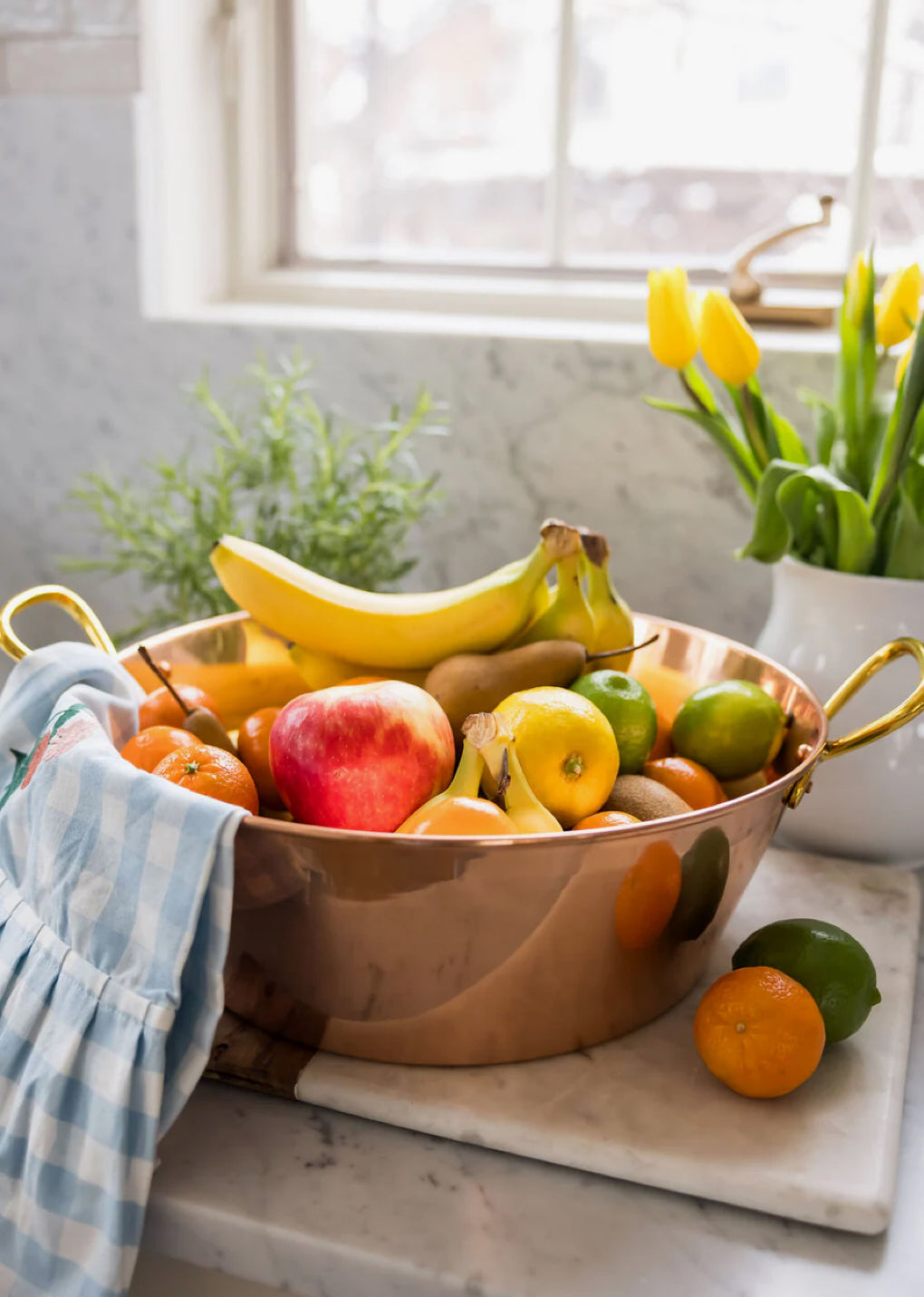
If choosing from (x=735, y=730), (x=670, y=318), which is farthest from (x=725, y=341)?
(x=735, y=730)

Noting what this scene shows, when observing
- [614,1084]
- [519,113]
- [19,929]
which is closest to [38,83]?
[519,113]

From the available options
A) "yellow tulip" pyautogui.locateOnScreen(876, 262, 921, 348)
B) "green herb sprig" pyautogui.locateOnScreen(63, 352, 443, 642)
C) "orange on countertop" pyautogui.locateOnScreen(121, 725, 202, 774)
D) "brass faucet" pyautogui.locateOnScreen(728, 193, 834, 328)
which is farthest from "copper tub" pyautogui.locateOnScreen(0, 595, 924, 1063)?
"brass faucet" pyautogui.locateOnScreen(728, 193, 834, 328)

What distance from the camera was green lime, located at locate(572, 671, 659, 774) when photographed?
0.68 meters

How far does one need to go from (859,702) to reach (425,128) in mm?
865

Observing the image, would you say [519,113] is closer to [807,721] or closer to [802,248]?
[802,248]

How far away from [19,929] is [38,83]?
98 centimetres

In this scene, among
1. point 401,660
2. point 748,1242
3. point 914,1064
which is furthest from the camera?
point 401,660

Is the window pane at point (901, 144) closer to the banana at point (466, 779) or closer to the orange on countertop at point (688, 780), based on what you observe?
A: the orange on countertop at point (688, 780)

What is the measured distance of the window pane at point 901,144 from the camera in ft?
3.69

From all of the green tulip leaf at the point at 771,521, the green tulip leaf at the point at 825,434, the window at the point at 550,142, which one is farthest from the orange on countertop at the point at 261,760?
the window at the point at 550,142

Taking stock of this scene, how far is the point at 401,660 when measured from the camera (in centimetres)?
75

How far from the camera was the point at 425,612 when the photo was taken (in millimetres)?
736

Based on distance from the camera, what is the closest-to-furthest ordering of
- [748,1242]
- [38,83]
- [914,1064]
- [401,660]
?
[748,1242] < [914,1064] < [401,660] < [38,83]

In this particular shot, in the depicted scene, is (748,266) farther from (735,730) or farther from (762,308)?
(735,730)
